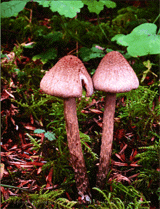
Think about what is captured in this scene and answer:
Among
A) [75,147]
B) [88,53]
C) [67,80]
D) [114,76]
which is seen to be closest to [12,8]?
[88,53]

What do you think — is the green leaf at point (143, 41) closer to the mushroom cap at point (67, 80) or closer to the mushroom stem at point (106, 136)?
the mushroom stem at point (106, 136)

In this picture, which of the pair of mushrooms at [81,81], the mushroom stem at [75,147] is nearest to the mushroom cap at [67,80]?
the pair of mushrooms at [81,81]

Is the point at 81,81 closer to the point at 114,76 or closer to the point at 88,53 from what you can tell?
the point at 114,76

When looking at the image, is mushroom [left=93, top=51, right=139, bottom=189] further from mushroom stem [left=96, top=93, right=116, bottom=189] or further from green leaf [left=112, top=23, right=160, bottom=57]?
green leaf [left=112, top=23, right=160, bottom=57]

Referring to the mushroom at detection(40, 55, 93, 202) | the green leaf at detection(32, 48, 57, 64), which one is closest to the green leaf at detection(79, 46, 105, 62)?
the green leaf at detection(32, 48, 57, 64)

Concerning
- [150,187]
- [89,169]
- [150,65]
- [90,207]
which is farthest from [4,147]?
[150,65]

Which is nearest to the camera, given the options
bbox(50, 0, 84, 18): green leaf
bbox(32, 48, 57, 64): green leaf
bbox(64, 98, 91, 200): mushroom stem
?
bbox(64, 98, 91, 200): mushroom stem
